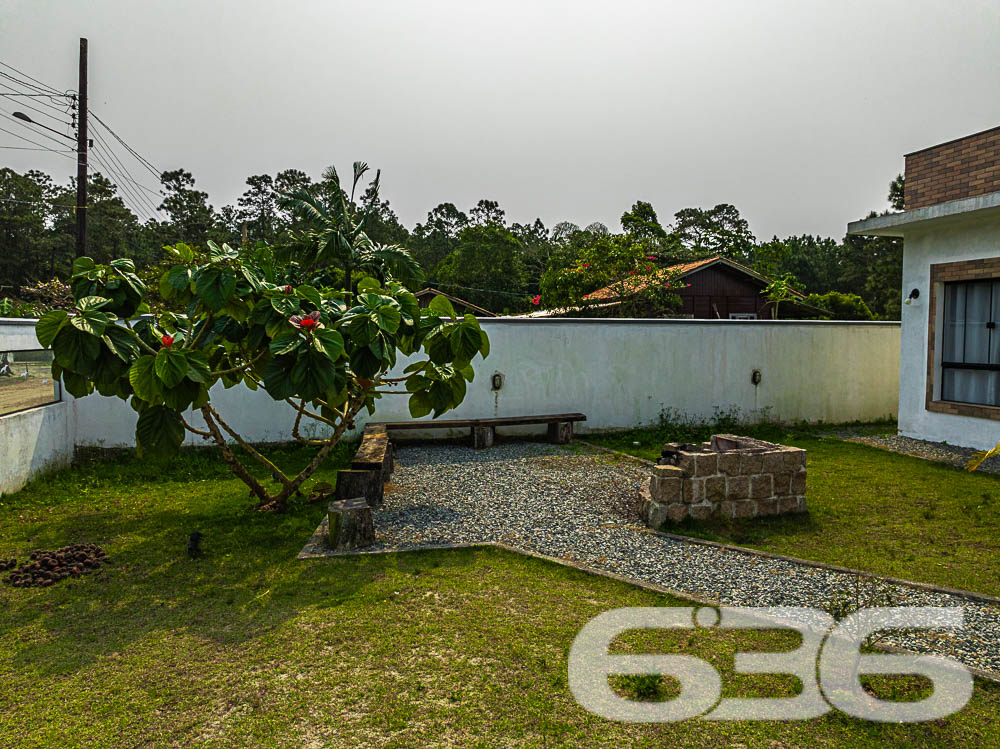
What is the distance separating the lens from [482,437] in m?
10.0

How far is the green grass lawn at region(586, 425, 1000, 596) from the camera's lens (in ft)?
16.0

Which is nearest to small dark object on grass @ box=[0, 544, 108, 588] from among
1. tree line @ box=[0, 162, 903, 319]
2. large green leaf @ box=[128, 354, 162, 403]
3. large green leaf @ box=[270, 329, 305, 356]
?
large green leaf @ box=[128, 354, 162, 403]

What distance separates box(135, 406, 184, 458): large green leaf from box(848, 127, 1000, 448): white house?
994cm

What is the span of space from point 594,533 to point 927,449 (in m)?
6.73

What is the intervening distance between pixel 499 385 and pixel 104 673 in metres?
7.84

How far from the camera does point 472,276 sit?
40125mm

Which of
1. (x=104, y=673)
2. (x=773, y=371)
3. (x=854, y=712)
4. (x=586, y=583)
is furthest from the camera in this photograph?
(x=773, y=371)

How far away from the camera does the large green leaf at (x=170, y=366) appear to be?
4389mm

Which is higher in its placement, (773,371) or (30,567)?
(773,371)

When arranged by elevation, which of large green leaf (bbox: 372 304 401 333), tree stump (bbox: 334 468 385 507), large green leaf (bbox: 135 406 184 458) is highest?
large green leaf (bbox: 372 304 401 333)

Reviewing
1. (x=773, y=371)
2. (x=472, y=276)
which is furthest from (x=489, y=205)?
(x=773, y=371)

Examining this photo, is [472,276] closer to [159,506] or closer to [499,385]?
[499,385]

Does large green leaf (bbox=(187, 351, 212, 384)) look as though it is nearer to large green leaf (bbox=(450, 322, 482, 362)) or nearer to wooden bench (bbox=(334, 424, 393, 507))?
wooden bench (bbox=(334, 424, 393, 507))

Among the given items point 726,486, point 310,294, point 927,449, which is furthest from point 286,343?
point 927,449
